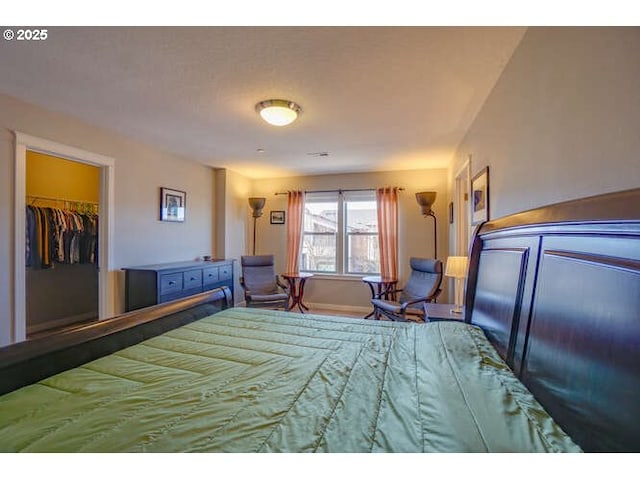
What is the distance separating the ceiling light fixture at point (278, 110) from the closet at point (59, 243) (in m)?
2.80

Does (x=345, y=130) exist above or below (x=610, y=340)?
above

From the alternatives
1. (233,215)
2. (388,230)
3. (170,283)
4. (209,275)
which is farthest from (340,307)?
(170,283)

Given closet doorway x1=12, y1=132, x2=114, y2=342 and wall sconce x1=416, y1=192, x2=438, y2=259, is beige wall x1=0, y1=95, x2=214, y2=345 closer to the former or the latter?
closet doorway x1=12, y1=132, x2=114, y2=342

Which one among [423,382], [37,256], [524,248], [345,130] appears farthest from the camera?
[37,256]

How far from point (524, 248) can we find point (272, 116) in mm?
2040

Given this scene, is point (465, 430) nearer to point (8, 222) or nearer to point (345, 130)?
point (345, 130)

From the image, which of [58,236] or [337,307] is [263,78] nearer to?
[58,236]

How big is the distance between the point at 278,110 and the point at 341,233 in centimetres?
299

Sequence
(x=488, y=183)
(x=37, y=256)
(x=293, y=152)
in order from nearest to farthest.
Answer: (x=488, y=183), (x=37, y=256), (x=293, y=152)

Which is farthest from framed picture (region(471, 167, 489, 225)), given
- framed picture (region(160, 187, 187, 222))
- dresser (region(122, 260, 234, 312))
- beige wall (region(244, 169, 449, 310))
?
framed picture (region(160, 187, 187, 222))

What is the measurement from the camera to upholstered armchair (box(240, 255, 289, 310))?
170 inches

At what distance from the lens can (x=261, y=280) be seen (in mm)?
4742

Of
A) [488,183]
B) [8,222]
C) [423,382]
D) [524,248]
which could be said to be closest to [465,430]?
[423,382]

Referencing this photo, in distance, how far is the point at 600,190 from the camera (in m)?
0.96
